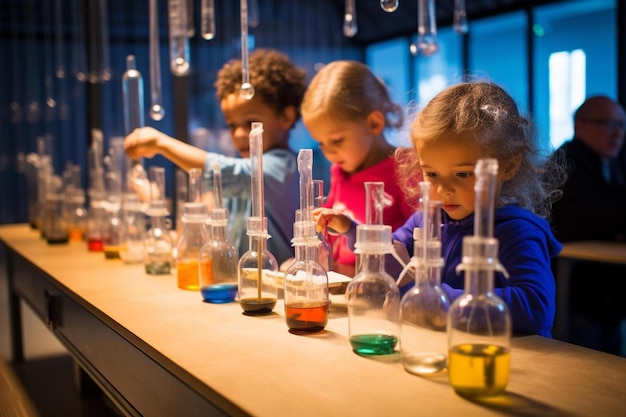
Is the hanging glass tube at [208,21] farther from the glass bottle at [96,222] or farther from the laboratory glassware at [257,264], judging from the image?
the glass bottle at [96,222]

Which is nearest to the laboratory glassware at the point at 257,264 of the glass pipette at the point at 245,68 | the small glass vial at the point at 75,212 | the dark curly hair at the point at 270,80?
the glass pipette at the point at 245,68

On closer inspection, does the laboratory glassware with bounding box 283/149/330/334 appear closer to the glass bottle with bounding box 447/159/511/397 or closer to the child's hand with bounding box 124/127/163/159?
the glass bottle with bounding box 447/159/511/397

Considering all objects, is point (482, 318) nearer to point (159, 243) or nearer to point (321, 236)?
point (321, 236)

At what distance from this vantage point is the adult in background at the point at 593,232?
3.11 meters

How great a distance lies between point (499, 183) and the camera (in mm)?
1293

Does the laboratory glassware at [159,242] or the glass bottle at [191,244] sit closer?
the glass bottle at [191,244]

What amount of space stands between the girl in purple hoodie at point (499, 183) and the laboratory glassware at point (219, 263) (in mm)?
250

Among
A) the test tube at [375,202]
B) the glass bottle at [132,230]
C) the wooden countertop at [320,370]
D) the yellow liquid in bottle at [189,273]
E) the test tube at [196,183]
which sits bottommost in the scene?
the wooden countertop at [320,370]

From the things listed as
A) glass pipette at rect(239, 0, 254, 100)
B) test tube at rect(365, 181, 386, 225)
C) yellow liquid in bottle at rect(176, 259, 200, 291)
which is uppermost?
glass pipette at rect(239, 0, 254, 100)

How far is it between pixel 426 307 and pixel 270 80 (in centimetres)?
145

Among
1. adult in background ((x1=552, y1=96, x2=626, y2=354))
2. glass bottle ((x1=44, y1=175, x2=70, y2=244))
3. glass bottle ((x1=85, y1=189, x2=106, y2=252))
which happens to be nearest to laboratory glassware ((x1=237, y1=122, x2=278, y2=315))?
glass bottle ((x1=85, y1=189, x2=106, y2=252))

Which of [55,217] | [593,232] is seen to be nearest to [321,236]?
[55,217]

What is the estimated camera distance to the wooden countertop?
0.82 metres

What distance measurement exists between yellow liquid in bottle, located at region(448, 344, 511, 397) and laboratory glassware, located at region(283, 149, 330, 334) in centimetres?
38
